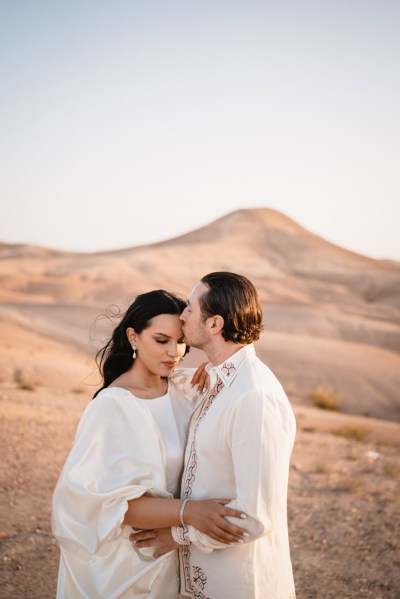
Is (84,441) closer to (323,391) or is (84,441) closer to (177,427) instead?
(177,427)

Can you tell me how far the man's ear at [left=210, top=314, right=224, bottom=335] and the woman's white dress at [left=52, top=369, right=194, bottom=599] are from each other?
60cm

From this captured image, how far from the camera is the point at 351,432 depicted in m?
11.4

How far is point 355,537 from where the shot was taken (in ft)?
19.6

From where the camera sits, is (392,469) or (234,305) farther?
(392,469)

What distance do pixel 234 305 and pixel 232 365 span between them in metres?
0.31

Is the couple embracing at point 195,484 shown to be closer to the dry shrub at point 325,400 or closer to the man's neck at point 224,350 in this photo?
the man's neck at point 224,350

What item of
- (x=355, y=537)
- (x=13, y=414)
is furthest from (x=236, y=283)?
(x=13, y=414)

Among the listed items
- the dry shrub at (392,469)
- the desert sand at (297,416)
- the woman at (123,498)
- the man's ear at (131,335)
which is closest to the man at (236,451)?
the woman at (123,498)

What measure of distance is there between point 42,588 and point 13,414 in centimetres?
506

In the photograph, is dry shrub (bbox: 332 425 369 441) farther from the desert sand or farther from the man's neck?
the man's neck

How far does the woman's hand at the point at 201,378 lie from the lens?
311 cm

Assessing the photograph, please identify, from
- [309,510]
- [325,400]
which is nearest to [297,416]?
[325,400]

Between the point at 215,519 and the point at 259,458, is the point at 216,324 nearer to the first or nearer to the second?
the point at 259,458

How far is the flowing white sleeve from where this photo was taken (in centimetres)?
219
